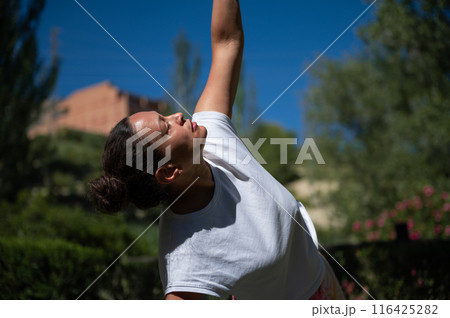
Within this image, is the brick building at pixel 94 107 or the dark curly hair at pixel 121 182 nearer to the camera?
the dark curly hair at pixel 121 182

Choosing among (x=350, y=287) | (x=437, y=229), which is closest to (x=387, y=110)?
(x=437, y=229)

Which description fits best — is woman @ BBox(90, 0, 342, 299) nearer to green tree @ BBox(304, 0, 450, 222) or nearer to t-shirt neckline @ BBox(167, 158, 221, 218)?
t-shirt neckline @ BBox(167, 158, 221, 218)

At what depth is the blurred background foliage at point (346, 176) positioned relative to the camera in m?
3.72

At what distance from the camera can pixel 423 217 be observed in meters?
7.22

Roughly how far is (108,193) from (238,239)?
0.55m

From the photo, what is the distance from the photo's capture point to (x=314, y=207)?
460 inches

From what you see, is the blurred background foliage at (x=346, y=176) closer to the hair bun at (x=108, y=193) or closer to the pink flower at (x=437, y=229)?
the pink flower at (x=437, y=229)

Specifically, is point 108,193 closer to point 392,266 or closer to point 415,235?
point 392,266

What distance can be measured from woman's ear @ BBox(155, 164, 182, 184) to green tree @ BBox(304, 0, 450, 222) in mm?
5529

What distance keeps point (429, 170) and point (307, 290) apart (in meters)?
7.53

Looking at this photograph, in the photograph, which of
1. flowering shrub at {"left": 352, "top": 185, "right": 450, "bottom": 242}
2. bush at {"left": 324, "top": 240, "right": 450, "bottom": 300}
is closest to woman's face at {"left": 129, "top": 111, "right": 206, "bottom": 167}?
bush at {"left": 324, "top": 240, "right": 450, "bottom": 300}

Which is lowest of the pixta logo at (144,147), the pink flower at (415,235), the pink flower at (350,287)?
the pink flower at (350,287)

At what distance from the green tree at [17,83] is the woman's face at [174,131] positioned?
23.5 ft

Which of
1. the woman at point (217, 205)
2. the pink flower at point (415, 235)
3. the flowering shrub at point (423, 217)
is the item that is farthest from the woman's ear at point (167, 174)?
the pink flower at point (415, 235)
